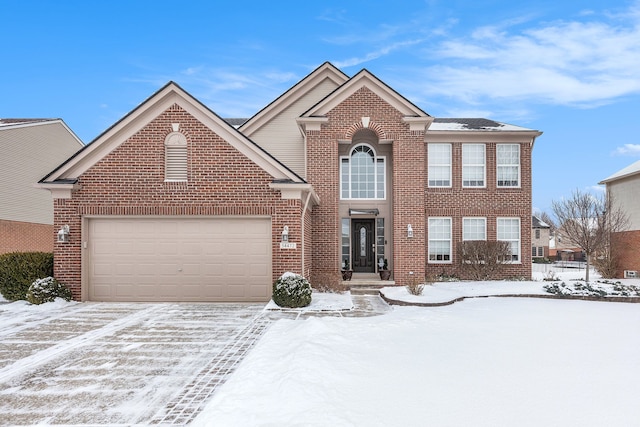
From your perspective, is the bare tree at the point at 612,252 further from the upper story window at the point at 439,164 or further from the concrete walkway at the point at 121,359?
the concrete walkway at the point at 121,359

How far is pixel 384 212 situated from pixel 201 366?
37.2ft

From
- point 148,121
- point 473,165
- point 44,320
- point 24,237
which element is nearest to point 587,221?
point 473,165

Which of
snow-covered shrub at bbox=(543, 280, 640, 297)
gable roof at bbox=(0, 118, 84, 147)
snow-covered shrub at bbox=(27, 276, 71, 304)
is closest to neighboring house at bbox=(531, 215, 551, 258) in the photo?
snow-covered shrub at bbox=(543, 280, 640, 297)

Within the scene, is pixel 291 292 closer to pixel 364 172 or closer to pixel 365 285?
pixel 365 285

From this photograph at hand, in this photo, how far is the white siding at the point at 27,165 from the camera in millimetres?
19172

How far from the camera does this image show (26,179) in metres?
20.6

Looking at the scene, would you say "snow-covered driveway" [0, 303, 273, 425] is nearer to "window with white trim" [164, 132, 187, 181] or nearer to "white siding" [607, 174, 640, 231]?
"window with white trim" [164, 132, 187, 181]

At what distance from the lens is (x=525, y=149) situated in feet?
57.6

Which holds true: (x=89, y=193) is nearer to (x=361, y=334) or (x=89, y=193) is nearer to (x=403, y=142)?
(x=361, y=334)

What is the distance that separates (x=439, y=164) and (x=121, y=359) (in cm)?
1497

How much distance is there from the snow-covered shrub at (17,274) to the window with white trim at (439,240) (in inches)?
583

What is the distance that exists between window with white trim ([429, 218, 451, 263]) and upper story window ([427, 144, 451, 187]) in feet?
5.76

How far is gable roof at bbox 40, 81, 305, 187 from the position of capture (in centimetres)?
1170

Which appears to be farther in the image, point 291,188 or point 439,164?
point 439,164
